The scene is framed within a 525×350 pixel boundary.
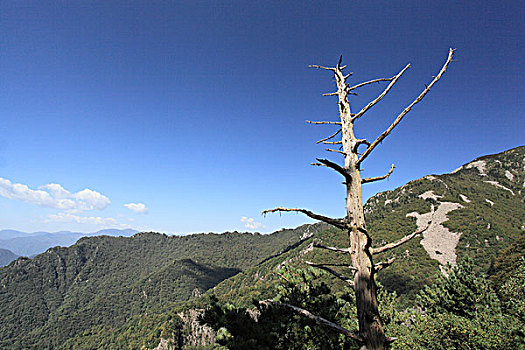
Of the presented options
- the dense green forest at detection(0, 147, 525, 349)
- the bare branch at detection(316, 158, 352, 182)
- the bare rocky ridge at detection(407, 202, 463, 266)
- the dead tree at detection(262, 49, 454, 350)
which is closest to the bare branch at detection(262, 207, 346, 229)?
the dead tree at detection(262, 49, 454, 350)

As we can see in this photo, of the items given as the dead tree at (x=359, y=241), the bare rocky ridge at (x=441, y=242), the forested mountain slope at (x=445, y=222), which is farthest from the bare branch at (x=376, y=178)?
the bare rocky ridge at (x=441, y=242)

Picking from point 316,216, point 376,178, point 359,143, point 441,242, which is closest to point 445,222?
point 441,242

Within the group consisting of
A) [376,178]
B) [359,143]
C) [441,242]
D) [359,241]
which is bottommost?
[359,241]

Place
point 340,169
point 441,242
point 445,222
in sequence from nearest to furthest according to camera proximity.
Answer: point 340,169
point 441,242
point 445,222

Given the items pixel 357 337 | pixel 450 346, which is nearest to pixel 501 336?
pixel 450 346

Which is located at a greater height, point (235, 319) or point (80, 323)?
point (235, 319)

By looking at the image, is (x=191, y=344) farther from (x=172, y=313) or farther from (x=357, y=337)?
(x=357, y=337)

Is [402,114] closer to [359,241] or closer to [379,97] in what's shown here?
[379,97]

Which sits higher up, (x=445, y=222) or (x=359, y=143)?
(x=445, y=222)

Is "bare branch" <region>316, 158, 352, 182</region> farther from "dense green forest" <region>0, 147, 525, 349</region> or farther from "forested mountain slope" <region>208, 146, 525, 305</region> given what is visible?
"forested mountain slope" <region>208, 146, 525, 305</region>

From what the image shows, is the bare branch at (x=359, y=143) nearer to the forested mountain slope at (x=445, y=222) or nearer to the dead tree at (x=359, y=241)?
the dead tree at (x=359, y=241)

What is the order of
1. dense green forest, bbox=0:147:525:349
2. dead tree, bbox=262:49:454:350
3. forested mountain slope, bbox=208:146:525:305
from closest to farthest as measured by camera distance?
dead tree, bbox=262:49:454:350, dense green forest, bbox=0:147:525:349, forested mountain slope, bbox=208:146:525:305

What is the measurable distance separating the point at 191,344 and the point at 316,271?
158 metres

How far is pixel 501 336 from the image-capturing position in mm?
11508
